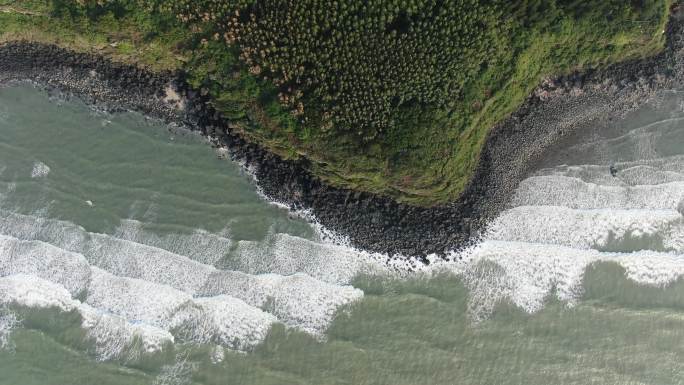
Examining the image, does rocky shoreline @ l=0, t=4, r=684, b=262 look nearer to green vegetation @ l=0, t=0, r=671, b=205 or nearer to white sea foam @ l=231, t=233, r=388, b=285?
white sea foam @ l=231, t=233, r=388, b=285

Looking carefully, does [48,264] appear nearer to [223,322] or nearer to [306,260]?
[223,322]

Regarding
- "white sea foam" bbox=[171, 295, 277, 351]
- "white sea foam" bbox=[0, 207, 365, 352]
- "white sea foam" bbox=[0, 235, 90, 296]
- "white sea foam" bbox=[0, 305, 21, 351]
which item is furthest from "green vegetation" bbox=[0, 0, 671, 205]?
"white sea foam" bbox=[0, 305, 21, 351]

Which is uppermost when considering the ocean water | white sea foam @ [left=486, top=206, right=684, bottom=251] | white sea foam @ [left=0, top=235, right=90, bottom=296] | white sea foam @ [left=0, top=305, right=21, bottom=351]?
white sea foam @ [left=486, top=206, right=684, bottom=251]

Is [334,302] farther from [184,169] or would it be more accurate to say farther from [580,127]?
[580,127]

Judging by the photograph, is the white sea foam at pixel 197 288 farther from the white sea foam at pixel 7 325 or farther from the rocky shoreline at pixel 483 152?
the rocky shoreline at pixel 483 152

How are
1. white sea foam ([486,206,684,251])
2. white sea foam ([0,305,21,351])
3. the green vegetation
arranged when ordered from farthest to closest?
white sea foam ([486,206,684,251]) → white sea foam ([0,305,21,351]) → the green vegetation

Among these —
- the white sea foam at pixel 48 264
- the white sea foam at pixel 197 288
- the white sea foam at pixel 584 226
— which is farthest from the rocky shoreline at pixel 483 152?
the white sea foam at pixel 48 264
